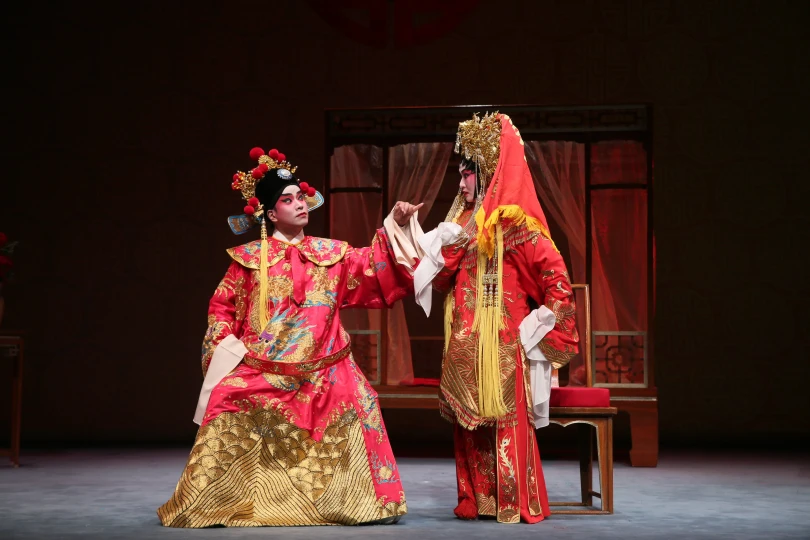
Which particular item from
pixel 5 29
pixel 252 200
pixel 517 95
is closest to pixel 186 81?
pixel 5 29

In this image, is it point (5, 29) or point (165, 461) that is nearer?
point (165, 461)

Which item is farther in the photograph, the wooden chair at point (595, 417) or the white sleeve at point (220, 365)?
the wooden chair at point (595, 417)

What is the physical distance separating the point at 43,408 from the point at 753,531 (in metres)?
4.97

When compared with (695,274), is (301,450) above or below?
below

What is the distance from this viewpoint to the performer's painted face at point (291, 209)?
3971 mm

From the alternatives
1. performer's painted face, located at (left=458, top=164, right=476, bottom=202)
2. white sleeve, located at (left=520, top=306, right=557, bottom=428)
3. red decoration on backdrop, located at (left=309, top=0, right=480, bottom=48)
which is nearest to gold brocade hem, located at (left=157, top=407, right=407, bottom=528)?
white sleeve, located at (left=520, top=306, right=557, bottom=428)

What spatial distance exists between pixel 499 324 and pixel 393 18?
12.3ft

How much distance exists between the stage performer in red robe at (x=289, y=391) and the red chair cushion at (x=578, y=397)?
69cm

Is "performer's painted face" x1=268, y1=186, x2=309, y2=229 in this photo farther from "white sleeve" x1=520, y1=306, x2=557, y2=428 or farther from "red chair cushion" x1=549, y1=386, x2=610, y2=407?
"red chair cushion" x1=549, y1=386, x2=610, y2=407

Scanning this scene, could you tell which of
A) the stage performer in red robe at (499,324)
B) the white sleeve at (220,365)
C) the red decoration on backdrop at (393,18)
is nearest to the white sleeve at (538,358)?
the stage performer in red robe at (499,324)

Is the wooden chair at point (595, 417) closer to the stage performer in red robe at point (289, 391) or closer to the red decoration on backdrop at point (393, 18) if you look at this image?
the stage performer in red robe at point (289, 391)

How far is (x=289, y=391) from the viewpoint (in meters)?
3.77

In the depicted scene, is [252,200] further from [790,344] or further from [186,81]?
[790,344]

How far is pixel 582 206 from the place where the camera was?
6.18 m
